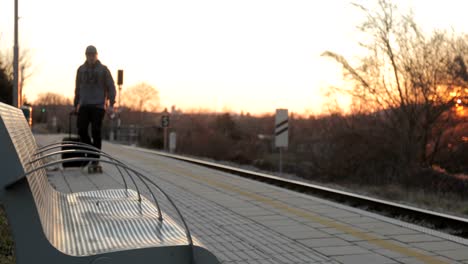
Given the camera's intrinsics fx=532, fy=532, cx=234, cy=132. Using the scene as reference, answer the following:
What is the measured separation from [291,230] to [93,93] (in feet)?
16.1

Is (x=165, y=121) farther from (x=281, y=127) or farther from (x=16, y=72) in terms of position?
(x=281, y=127)

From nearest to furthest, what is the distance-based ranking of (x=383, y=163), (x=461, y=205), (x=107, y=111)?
1. (x=107, y=111)
2. (x=461, y=205)
3. (x=383, y=163)

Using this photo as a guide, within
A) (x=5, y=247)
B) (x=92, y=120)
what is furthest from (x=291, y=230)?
(x=92, y=120)

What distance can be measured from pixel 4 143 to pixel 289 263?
119 inches

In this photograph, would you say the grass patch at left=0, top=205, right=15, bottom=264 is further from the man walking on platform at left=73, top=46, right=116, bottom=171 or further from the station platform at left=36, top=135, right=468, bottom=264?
the man walking on platform at left=73, top=46, right=116, bottom=171

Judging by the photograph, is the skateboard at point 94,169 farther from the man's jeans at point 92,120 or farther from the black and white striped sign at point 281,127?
the black and white striped sign at point 281,127

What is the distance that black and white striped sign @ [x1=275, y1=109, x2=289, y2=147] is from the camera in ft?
60.4

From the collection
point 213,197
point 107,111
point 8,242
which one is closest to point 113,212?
point 8,242

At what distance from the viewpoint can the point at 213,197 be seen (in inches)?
363

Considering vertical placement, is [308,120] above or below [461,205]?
above

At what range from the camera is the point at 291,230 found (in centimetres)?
649

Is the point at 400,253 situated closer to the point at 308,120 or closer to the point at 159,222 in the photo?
the point at 159,222

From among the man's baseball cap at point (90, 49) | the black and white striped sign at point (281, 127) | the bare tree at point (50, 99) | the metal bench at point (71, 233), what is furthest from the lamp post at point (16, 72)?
the bare tree at point (50, 99)

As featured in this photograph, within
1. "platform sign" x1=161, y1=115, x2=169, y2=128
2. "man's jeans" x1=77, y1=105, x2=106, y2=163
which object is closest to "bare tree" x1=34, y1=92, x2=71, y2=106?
"platform sign" x1=161, y1=115, x2=169, y2=128
